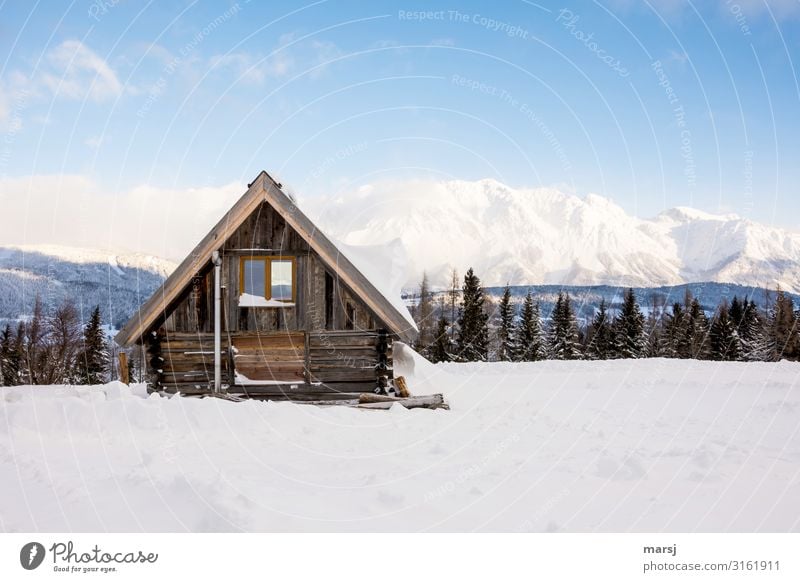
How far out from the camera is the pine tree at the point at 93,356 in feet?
117

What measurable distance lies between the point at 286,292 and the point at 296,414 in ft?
12.3

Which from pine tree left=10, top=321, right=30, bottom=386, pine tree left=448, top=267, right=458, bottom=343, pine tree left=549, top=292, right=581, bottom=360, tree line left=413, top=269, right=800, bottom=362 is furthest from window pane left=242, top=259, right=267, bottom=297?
pine tree left=448, top=267, right=458, bottom=343

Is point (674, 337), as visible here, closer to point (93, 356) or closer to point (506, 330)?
point (506, 330)

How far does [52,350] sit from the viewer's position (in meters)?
32.5

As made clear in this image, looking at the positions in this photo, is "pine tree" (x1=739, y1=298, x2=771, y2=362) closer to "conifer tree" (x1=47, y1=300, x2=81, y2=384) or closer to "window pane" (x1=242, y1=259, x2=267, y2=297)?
"window pane" (x1=242, y1=259, x2=267, y2=297)

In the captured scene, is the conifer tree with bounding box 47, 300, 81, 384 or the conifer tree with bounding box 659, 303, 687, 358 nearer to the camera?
the conifer tree with bounding box 47, 300, 81, 384

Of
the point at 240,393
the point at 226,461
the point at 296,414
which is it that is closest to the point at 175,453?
the point at 226,461

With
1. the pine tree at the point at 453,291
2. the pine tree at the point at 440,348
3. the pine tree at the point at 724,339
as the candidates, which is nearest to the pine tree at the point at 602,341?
the pine tree at the point at 724,339

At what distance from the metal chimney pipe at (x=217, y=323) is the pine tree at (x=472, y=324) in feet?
128

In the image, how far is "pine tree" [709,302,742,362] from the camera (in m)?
49.9

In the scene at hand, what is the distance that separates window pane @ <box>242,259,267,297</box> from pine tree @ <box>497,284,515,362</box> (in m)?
42.5

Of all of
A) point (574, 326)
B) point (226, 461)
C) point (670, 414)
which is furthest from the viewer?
point (574, 326)

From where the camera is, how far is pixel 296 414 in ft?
27.7

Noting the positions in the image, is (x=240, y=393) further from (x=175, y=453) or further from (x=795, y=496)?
(x=795, y=496)
